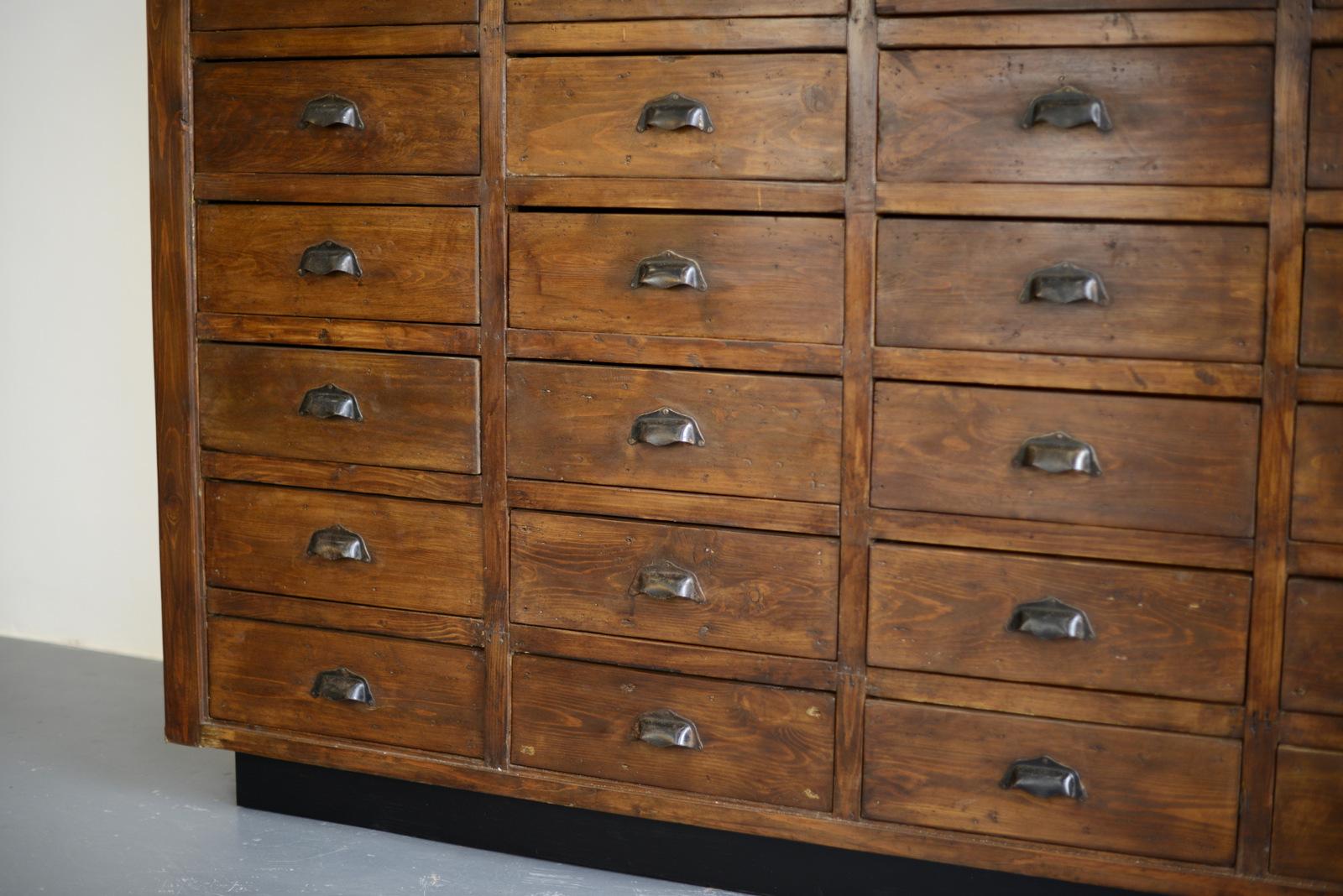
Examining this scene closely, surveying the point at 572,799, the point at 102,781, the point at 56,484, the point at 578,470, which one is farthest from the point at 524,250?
the point at 56,484

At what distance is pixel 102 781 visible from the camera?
271 cm

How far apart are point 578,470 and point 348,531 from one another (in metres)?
0.46

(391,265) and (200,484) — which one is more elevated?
(391,265)

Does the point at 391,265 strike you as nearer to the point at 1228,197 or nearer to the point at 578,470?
the point at 578,470

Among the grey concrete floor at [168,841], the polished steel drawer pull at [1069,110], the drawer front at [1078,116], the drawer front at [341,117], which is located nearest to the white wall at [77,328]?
the grey concrete floor at [168,841]

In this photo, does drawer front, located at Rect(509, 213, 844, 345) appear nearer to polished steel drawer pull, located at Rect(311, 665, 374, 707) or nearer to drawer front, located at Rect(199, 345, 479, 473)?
drawer front, located at Rect(199, 345, 479, 473)

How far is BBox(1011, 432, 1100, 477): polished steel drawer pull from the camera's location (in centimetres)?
195

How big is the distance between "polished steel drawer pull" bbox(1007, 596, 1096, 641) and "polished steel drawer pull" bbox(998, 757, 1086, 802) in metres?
0.19

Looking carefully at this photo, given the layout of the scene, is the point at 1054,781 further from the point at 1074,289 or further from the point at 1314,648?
the point at 1074,289

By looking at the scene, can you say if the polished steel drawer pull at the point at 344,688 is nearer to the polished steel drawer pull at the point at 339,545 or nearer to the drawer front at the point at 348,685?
the drawer front at the point at 348,685

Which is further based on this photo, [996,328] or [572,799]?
[572,799]

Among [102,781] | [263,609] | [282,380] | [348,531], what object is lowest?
[102,781]

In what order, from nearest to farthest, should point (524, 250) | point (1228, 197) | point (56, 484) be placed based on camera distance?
point (1228, 197) → point (524, 250) → point (56, 484)

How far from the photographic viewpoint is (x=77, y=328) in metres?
3.44
